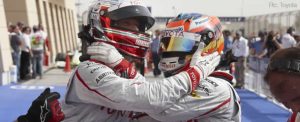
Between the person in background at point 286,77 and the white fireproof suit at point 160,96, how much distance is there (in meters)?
0.42

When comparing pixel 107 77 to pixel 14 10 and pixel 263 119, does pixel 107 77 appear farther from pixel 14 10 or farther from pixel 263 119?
pixel 14 10

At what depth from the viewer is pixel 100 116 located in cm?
217

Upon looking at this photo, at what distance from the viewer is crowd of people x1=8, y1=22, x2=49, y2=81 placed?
12.6 meters

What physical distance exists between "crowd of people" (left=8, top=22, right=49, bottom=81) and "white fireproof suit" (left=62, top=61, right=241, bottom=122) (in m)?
10.8

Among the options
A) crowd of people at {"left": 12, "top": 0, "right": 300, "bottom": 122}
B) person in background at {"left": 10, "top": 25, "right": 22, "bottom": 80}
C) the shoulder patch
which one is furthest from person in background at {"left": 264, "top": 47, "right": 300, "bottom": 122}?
person in background at {"left": 10, "top": 25, "right": 22, "bottom": 80}

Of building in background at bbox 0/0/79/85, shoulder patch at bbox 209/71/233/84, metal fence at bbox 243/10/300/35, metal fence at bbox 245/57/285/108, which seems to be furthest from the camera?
building in background at bbox 0/0/79/85

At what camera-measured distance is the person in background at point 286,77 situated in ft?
4.96

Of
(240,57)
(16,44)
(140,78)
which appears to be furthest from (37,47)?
(140,78)

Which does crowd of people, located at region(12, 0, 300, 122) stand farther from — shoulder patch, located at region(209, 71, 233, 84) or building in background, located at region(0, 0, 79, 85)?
building in background, located at region(0, 0, 79, 85)

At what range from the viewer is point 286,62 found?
5.02 feet

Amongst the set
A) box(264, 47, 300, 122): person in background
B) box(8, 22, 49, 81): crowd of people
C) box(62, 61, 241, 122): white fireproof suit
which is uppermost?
box(264, 47, 300, 122): person in background

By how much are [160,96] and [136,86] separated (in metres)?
0.11

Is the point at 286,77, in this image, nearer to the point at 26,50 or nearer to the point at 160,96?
the point at 160,96

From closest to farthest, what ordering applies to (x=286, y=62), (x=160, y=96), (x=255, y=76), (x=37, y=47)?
(x=286, y=62) < (x=160, y=96) < (x=255, y=76) < (x=37, y=47)
